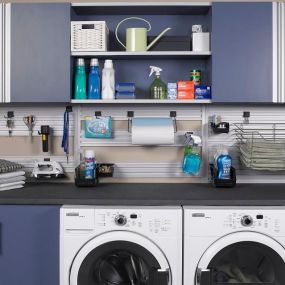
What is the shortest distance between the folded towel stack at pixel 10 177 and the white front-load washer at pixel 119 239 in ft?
1.78

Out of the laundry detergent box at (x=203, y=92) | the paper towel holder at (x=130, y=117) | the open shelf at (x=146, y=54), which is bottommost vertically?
the paper towel holder at (x=130, y=117)

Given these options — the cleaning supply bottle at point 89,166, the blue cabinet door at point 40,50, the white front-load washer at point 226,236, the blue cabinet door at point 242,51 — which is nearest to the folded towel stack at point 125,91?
the blue cabinet door at point 40,50

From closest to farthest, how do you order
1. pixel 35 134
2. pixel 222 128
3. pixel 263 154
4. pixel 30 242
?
pixel 30 242 → pixel 263 154 → pixel 222 128 → pixel 35 134

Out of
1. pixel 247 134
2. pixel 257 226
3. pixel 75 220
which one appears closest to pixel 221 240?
pixel 257 226

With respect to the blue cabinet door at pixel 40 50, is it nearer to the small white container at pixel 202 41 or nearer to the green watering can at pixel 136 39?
the green watering can at pixel 136 39

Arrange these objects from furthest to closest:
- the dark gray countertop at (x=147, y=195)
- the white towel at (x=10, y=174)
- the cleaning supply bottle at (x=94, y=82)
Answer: the cleaning supply bottle at (x=94, y=82), the white towel at (x=10, y=174), the dark gray countertop at (x=147, y=195)

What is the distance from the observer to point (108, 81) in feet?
9.23

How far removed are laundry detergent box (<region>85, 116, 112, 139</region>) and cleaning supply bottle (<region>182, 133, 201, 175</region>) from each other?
0.58 meters

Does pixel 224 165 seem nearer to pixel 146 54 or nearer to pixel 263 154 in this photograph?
pixel 263 154

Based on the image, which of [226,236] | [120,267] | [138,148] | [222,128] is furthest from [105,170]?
[226,236]

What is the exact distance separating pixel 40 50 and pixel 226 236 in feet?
5.45

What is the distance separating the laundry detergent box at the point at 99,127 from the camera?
2.98 metres

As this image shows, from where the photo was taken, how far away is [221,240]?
88.3 inches

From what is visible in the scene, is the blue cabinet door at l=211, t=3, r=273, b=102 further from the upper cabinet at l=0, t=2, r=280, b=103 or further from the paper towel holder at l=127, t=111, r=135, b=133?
the paper towel holder at l=127, t=111, r=135, b=133
